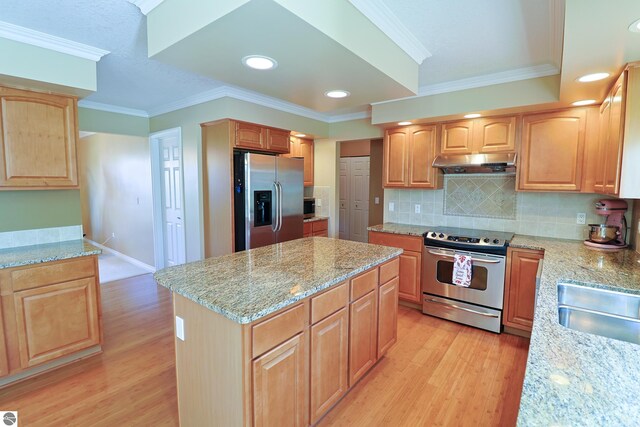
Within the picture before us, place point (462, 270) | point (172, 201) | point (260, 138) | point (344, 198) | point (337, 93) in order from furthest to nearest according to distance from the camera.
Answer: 1. point (344, 198)
2. point (172, 201)
3. point (260, 138)
4. point (462, 270)
5. point (337, 93)

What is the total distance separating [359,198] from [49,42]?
511cm

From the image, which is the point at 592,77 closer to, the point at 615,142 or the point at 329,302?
the point at 615,142

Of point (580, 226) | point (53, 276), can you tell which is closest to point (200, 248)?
point (53, 276)

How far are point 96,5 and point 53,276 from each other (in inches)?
75.3

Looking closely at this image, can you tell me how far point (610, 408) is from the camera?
2.64ft

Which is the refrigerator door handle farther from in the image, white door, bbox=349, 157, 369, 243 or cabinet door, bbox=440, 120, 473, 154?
white door, bbox=349, 157, 369, 243

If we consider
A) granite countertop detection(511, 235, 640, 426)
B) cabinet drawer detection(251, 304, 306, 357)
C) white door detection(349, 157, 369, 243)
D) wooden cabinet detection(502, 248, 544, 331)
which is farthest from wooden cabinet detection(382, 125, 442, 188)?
cabinet drawer detection(251, 304, 306, 357)

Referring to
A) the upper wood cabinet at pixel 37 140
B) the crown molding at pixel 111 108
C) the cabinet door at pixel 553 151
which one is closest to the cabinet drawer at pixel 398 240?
the cabinet door at pixel 553 151

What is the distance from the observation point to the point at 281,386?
1491 millimetres

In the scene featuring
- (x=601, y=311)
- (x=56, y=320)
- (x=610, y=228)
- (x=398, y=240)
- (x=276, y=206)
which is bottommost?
(x=56, y=320)

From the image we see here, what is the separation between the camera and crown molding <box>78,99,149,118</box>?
4002 mm

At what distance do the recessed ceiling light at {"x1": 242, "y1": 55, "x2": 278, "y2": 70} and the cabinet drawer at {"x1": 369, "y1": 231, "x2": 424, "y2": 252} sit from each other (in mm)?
2307

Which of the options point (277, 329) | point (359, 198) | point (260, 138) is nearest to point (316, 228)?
point (260, 138)

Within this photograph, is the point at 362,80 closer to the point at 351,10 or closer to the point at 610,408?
the point at 351,10
